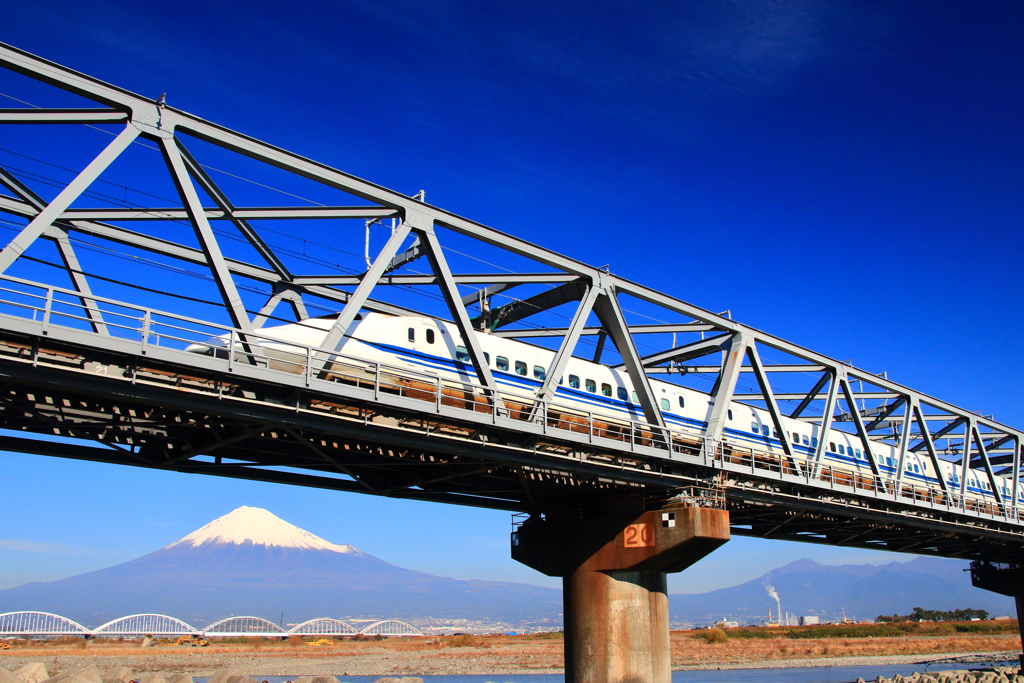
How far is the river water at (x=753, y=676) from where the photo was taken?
206 ft

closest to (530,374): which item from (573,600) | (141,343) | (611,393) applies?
(611,393)

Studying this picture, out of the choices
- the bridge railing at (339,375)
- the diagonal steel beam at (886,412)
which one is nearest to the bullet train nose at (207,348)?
the bridge railing at (339,375)

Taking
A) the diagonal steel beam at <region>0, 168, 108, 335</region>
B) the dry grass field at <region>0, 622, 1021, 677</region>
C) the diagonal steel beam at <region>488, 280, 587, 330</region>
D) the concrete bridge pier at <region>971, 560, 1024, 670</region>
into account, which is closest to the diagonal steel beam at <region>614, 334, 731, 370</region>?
the diagonal steel beam at <region>488, 280, 587, 330</region>

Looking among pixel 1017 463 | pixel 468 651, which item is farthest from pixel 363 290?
pixel 468 651

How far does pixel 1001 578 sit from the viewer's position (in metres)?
59.9

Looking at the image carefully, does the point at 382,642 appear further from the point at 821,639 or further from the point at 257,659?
the point at 821,639

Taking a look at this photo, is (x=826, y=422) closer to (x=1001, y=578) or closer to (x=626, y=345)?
(x=626, y=345)

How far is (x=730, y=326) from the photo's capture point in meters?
33.7

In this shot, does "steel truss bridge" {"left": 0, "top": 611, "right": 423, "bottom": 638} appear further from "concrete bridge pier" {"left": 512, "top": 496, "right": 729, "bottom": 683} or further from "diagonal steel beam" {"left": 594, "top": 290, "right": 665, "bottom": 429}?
"diagonal steel beam" {"left": 594, "top": 290, "right": 665, "bottom": 429}

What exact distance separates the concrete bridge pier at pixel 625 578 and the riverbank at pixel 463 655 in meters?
38.7

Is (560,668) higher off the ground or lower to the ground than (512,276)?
lower

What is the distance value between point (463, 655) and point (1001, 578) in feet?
172

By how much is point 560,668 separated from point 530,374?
5646 cm

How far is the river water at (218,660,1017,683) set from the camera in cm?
6288
